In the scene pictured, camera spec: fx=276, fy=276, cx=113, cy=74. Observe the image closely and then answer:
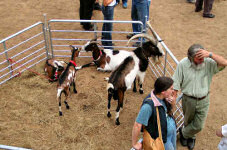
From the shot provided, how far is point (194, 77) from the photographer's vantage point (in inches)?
171

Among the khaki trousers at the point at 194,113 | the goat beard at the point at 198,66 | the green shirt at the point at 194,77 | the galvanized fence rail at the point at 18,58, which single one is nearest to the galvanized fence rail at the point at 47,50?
the galvanized fence rail at the point at 18,58

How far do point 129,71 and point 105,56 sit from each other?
154cm

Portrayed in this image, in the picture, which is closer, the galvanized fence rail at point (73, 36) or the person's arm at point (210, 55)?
the person's arm at point (210, 55)

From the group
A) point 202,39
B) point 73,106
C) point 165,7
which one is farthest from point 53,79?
point 165,7

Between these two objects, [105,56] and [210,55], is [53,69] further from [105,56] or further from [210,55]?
[210,55]

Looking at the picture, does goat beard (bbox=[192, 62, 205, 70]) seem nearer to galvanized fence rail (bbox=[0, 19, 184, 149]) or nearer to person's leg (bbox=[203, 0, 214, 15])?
galvanized fence rail (bbox=[0, 19, 184, 149])

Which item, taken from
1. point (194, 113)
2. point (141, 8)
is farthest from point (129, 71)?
point (141, 8)

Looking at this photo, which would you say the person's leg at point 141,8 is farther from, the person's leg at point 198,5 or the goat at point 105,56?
the person's leg at point 198,5

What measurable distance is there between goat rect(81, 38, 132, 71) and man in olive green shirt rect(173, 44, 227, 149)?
273cm

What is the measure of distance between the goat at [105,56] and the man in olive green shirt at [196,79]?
8.96 ft

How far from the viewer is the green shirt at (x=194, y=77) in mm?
4316

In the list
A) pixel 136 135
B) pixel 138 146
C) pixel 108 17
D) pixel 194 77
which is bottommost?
pixel 138 146

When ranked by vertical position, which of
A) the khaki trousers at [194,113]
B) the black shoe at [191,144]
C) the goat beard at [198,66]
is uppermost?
the goat beard at [198,66]

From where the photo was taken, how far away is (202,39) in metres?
9.12
